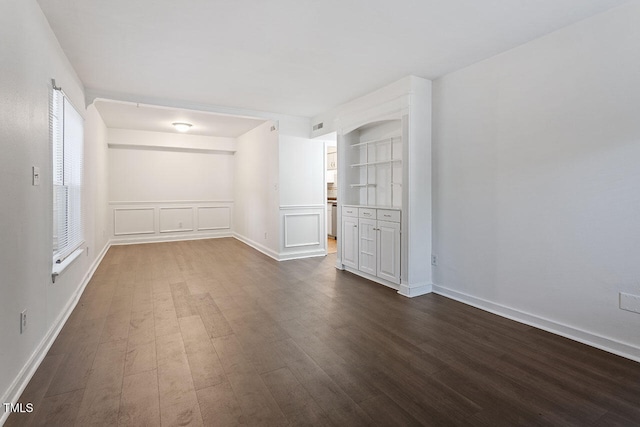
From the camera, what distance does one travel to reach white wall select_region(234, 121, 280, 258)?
5.84 meters

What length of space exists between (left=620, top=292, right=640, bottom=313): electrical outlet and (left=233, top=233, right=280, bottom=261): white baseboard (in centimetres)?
438

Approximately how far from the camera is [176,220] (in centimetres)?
780

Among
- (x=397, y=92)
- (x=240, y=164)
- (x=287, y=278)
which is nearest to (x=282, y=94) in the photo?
(x=397, y=92)

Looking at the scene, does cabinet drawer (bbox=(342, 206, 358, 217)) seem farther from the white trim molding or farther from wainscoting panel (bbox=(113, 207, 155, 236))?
wainscoting panel (bbox=(113, 207, 155, 236))

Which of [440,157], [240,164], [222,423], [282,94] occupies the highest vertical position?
[282,94]

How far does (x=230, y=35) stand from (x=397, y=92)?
1.97 meters

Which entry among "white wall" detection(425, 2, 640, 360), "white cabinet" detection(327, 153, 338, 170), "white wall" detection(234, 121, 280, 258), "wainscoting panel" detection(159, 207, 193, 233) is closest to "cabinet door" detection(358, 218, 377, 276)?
"white wall" detection(425, 2, 640, 360)

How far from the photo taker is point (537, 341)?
253 cm

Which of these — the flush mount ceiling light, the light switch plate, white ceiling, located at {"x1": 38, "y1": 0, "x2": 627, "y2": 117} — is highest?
the flush mount ceiling light

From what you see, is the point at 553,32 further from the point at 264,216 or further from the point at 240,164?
the point at 240,164

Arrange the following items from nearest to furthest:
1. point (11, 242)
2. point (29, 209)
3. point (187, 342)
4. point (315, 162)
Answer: point (11, 242) → point (29, 209) → point (187, 342) → point (315, 162)

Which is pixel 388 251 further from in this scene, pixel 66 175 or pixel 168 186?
pixel 168 186

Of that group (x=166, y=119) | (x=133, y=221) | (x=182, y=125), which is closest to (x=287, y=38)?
(x=166, y=119)

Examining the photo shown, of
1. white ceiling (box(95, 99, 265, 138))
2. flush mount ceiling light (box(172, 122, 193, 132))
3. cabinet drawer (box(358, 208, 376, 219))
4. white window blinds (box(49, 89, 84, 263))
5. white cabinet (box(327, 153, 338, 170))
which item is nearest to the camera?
white window blinds (box(49, 89, 84, 263))
